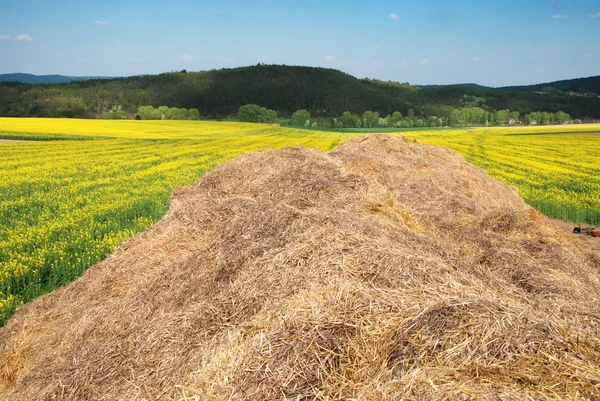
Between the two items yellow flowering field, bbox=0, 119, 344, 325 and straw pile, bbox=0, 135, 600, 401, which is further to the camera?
yellow flowering field, bbox=0, 119, 344, 325

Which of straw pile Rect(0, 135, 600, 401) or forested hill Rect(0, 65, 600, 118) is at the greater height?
forested hill Rect(0, 65, 600, 118)

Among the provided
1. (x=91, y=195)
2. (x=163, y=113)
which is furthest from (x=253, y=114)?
(x=91, y=195)

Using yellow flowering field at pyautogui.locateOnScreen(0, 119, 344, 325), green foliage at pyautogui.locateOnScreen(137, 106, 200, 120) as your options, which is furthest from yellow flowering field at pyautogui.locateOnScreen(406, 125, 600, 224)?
green foliage at pyautogui.locateOnScreen(137, 106, 200, 120)

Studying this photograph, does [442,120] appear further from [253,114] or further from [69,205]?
[69,205]

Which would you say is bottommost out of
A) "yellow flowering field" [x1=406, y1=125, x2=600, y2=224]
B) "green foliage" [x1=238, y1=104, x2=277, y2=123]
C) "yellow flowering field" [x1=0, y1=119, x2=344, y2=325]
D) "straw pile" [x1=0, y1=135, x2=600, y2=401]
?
"yellow flowering field" [x1=406, y1=125, x2=600, y2=224]

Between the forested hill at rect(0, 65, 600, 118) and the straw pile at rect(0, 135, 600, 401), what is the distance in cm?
10133

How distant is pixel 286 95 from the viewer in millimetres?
126188

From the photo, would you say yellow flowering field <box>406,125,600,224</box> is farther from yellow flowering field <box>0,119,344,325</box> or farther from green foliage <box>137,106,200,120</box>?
green foliage <box>137,106,200,120</box>

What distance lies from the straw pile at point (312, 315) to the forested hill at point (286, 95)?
101330mm

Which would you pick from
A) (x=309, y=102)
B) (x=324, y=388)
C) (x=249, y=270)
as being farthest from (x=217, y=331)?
(x=309, y=102)

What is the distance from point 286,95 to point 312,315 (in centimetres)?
12772

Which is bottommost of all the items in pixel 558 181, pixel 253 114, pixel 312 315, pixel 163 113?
pixel 558 181

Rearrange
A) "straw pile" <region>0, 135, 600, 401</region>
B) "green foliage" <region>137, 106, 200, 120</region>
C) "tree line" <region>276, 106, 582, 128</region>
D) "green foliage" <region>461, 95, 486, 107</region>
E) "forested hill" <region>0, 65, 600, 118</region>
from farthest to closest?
"green foliage" <region>461, 95, 486, 107</region> < "forested hill" <region>0, 65, 600, 118</region> < "tree line" <region>276, 106, 582, 128</region> < "green foliage" <region>137, 106, 200, 120</region> < "straw pile" <region>0, 135, 600, 401</region>

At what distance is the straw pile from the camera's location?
2.72m
